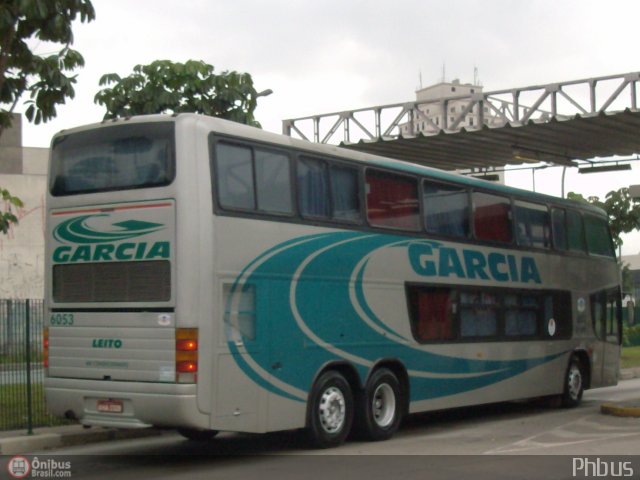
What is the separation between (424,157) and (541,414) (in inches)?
338

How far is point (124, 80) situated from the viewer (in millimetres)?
17969

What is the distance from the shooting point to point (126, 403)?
40.3 feet

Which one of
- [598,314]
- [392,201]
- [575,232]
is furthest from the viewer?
[598,314]

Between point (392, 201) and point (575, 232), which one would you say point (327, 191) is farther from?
point (575, 232)

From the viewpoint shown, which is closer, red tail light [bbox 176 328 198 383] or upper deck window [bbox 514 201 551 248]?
red tail light [bbox 176 328 198 383]

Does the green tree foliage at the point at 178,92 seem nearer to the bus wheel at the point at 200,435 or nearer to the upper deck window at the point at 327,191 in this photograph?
the upper deck window at the point at 327,191

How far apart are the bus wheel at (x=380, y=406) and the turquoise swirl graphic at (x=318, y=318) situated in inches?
11.2

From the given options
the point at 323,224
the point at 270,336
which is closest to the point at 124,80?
the point at 323,224

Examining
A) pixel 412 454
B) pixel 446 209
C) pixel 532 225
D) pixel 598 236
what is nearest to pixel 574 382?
pixel 598 236

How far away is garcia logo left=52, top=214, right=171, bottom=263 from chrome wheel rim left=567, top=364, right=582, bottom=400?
34.7 ft

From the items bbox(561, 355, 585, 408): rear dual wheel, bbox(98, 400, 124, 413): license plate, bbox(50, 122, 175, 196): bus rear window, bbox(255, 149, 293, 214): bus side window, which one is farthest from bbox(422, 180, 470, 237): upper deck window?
bbox(98, 400, 124, 413): license plate

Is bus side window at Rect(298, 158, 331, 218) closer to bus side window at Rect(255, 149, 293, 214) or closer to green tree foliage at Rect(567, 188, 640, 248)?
bus side window at Rect(255, 149, 293, 214)

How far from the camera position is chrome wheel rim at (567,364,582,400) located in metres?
20.1

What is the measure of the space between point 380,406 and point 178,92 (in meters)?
6.86
